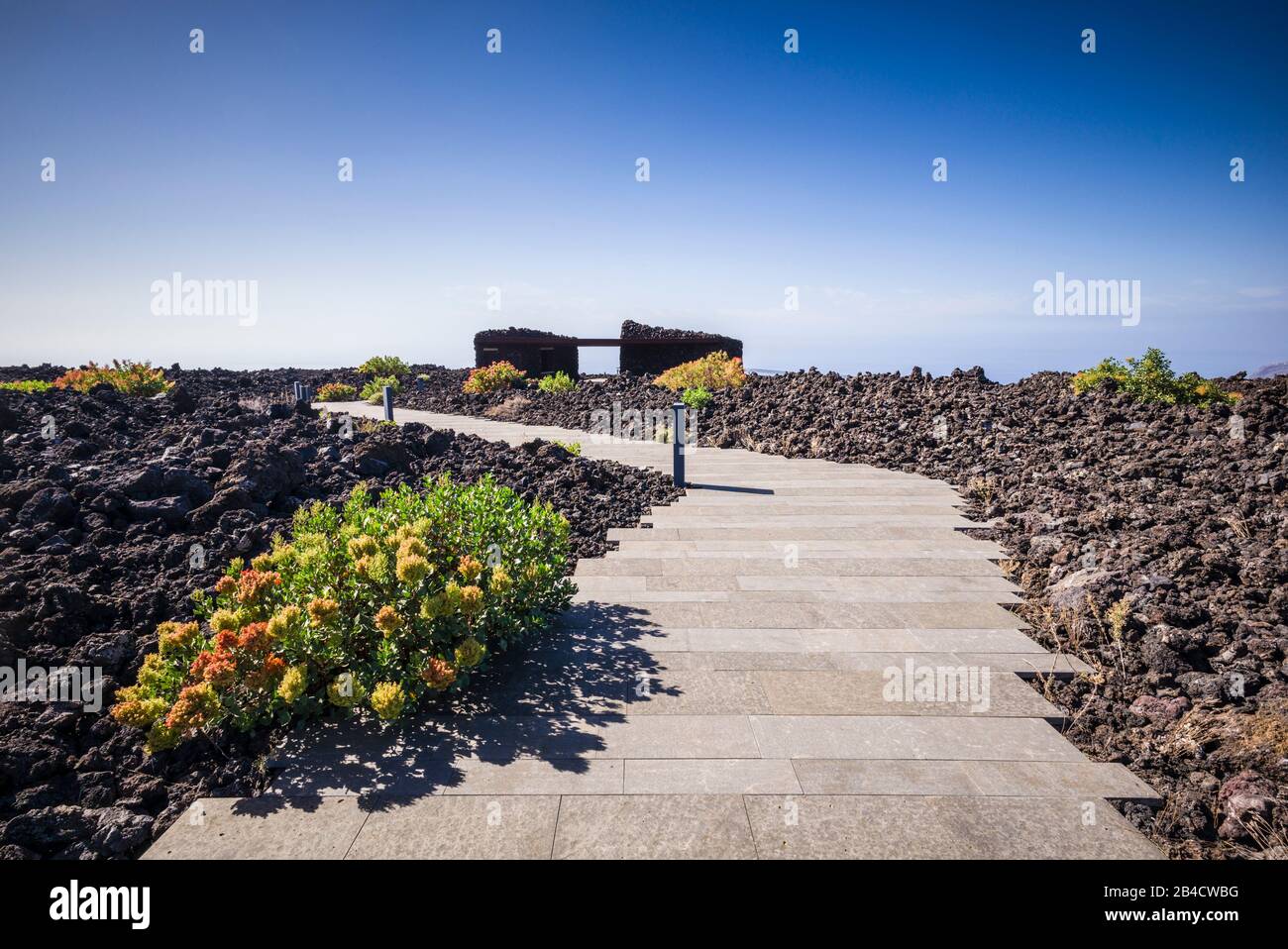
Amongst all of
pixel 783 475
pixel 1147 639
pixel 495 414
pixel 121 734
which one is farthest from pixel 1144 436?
pixel 495 414

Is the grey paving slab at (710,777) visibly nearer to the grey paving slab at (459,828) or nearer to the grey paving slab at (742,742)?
the grey paving slab at (742,742)

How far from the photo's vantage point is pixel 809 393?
15.3m

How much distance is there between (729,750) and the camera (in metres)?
3.73

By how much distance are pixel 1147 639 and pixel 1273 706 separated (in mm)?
823

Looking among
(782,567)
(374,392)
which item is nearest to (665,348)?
(374,392)

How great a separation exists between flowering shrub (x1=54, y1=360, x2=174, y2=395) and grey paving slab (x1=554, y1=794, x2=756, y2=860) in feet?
46.0

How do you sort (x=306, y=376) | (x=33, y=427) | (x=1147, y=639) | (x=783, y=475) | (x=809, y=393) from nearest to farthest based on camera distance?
(x=1147, y=639), (x=33, y=427), (x=783, y=475), (x=809, y=393), (x=306, y=376)

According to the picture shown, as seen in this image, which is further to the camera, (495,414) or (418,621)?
(495,414)

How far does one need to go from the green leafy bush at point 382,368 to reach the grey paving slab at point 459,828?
25.2 m

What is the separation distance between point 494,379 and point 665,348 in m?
6.95

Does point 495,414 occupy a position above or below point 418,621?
above
